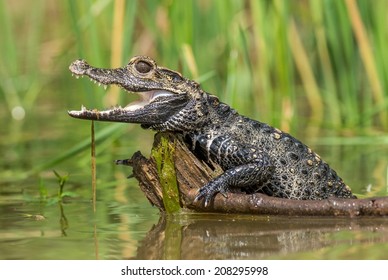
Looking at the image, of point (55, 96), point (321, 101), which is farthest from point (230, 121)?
point (55, 96)

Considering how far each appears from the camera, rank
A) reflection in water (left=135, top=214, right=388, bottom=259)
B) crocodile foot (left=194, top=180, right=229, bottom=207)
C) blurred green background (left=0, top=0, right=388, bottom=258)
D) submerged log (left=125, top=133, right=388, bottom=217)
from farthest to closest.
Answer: blurred green background (left=0, top=0, right=388, bottom=258) < crocodile foot (left=194, top=180, right=229, bottom=207) < submerged log (left=125, top=133, right=388, bottom=217) < reflection in water (left=135, top=214, right=388, bottom=259)

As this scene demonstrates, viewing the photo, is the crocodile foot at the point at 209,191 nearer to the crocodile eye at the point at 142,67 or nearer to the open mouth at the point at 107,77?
the open mouth at the point at 107,77

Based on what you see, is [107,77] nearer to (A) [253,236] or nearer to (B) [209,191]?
(B) [209,191]

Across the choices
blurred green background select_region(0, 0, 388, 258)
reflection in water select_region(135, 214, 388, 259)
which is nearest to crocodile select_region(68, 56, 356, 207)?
reflection in water select_region(135, 214, 388, 259)

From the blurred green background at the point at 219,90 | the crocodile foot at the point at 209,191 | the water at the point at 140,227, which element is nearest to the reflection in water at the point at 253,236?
the water at the point at 140,227

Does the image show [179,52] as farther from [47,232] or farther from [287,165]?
[47,232]

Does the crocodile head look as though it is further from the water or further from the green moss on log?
A: the water
